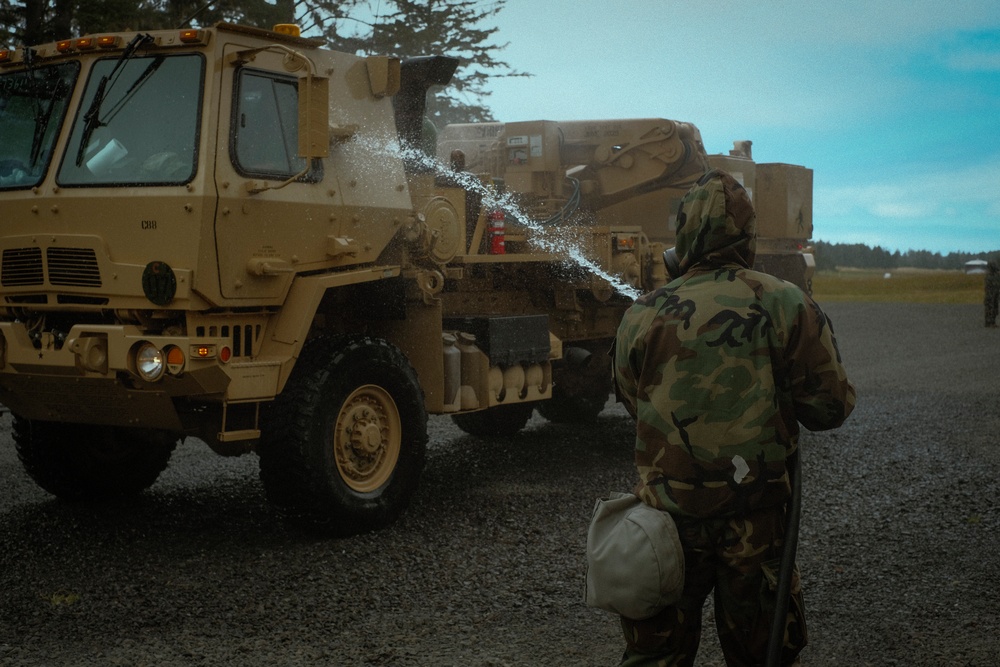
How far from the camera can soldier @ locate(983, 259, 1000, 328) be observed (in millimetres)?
26344

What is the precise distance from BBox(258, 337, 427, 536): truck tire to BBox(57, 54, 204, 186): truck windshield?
1355 mm

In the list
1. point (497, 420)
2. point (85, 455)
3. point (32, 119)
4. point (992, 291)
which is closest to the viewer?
point (32, 119)

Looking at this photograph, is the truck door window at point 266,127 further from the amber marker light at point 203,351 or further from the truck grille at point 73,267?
the amber marker light at point 203,351

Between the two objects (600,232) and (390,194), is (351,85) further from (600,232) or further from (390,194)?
(600,232)

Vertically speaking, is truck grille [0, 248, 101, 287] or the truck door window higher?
the truck door window

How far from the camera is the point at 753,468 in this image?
322cm

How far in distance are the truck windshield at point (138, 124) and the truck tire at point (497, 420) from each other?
4.85 m

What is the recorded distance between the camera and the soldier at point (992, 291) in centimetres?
2634

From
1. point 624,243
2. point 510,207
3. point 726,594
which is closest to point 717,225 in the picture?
point 726,594

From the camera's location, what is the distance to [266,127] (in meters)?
6.74

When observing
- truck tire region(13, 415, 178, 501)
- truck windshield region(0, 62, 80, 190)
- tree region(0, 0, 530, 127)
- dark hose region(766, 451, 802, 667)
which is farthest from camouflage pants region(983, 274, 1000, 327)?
dark hose region(766, 451, 802, 667)

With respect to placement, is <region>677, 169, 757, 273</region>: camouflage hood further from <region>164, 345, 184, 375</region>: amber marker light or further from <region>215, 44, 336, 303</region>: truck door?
<region>215, 44, 336, 303</region>: truck door

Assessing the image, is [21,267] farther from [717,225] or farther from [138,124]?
[717,225]

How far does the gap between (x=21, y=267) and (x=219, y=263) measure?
47.0 inches
